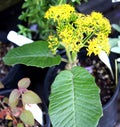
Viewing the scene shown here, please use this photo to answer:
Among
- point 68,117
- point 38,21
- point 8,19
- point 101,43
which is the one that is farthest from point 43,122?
point 8,19

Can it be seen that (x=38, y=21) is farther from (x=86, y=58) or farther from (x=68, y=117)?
(x=68, y=117)

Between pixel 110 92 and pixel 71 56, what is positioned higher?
pixel 71 56

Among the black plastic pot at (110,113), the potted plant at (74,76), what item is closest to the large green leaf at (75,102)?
the potted plant at (74,76)

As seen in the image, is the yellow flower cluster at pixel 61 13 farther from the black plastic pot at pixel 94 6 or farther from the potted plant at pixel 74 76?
the black plastic pot at pixel 94 6

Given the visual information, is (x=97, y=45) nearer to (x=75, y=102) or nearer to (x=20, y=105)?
(x=75, y=102)

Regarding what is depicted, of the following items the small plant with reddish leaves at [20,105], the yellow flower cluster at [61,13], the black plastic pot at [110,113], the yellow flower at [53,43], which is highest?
the yellow flower cluster at [61,13]

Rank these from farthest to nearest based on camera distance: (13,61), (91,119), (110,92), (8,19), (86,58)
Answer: (8,19) < (86,58) < (110,92) < (13,61) < (91,119)

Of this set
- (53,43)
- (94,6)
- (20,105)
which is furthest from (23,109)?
(94,6)
